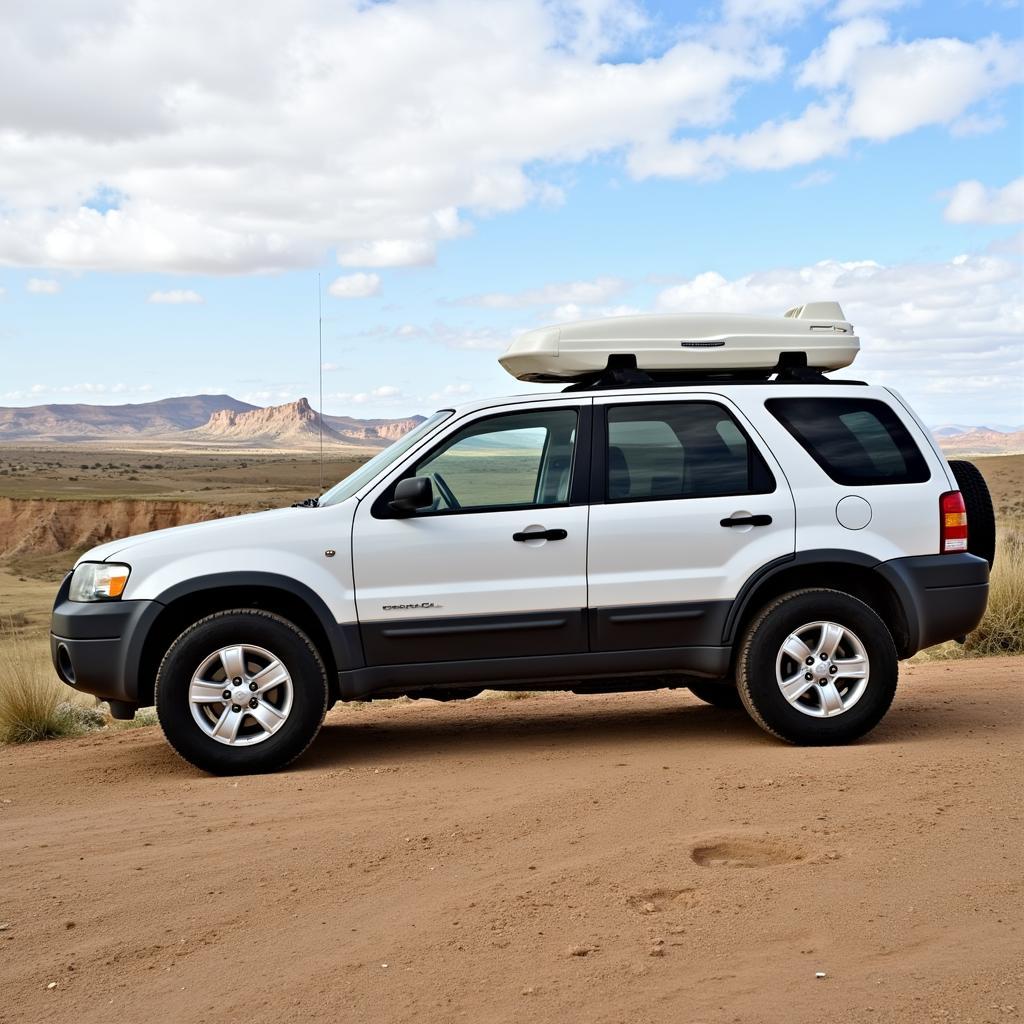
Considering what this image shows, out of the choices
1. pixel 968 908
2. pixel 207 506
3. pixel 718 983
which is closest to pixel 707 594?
pixel 968 908

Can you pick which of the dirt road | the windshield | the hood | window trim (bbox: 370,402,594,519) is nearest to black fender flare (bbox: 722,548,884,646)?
the dirt road

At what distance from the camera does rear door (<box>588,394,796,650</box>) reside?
6.87m

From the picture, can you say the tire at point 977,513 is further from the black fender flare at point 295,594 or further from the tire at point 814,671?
the black fender flare at point 295,594

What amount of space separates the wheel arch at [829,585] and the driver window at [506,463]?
116 cm

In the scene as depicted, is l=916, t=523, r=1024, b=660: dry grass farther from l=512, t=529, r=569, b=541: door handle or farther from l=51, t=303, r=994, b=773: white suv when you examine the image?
l=512, t=529, r=569, b=541: door handle

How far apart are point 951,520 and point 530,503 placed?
238 centimetres

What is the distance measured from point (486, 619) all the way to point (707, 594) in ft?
4.01

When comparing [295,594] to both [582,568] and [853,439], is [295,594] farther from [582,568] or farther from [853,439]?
[853,439]

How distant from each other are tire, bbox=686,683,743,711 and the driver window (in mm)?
2124

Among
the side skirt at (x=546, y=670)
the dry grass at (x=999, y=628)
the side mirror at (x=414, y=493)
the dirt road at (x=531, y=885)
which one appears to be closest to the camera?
the dirt road at (x=531, y=885)

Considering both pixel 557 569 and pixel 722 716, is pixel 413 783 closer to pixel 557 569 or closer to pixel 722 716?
pixel 557 569

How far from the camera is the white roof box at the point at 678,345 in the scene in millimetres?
7234

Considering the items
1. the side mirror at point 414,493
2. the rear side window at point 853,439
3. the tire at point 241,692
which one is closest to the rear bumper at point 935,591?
the rear side window at point 853,439

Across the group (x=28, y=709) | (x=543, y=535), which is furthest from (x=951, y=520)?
(x=28, y=709)
